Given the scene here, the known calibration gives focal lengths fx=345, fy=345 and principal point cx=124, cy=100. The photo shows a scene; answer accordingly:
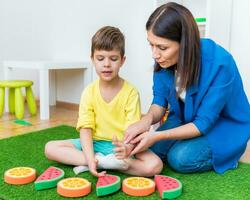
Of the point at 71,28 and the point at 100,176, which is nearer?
the point at 100,176

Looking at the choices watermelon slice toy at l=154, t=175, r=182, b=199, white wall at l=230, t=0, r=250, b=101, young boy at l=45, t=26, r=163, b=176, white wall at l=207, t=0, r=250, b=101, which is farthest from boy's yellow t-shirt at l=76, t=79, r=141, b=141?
white wall at l=230, t=0, r=250, b=101

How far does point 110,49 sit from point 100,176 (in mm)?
351

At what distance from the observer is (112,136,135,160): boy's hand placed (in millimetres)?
866

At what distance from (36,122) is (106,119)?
Result: 811mm

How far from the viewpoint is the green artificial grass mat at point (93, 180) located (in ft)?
2.72

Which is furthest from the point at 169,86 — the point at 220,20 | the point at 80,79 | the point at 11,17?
the point at 11,17

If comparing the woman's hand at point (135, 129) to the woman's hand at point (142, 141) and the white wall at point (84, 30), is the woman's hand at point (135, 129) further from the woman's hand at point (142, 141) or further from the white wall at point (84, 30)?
the white wall at point (84, 30)

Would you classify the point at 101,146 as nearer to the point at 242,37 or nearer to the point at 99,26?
the point at 242,37

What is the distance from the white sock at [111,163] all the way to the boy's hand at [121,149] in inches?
1.7

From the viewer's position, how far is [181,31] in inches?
35.3

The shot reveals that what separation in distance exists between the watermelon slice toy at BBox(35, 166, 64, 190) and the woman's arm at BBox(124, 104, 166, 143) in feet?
0.66

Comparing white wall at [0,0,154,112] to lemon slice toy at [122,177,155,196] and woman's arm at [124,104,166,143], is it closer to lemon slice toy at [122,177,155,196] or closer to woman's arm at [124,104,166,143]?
woman's arm at [124,104,166,143]

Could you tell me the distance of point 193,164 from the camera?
995mm

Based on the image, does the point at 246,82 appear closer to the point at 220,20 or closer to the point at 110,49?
the point at 220,20
